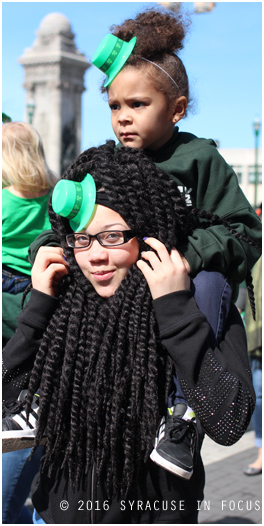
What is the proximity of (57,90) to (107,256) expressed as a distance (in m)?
34.3

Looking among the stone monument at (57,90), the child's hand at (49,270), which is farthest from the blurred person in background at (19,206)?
the stone monument at (57,90)

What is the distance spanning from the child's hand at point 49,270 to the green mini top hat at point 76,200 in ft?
0.51

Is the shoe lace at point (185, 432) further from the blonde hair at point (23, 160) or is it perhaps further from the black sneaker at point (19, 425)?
the blonde hair at point (23, 160)

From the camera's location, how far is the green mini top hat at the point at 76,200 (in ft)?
6.03

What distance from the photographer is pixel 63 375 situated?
1854 mm

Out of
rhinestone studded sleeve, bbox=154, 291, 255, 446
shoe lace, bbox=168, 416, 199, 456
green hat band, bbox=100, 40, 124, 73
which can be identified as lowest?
shoe lace, bbox=168, 416, 199, 456

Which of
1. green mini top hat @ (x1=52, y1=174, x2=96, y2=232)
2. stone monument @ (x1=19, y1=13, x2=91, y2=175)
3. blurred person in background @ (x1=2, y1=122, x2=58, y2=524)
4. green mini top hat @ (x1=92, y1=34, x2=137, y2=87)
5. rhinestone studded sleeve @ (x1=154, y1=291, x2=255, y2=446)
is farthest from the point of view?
stone monument @ (x1=19, y1=13, x2=91, y2=175)

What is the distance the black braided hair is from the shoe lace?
2.2 inches

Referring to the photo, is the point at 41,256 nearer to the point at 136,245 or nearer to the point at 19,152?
the point at 136,245

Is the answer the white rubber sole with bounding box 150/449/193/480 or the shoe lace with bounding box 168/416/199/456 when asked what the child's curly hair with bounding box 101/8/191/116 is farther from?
the white rubber sole with bounding box 150/449/193/480

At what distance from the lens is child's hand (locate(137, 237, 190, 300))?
5.85 feet

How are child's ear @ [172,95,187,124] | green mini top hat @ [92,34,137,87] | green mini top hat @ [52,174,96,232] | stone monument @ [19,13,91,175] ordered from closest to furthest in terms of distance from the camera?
green mini top hat @ [52,174,96,232]
green mini top hat @ [92,34,137,87]
child's ear @ [172,95,187,124]
stone monument @ [19,13,91,175]

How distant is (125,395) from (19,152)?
231 centimetres

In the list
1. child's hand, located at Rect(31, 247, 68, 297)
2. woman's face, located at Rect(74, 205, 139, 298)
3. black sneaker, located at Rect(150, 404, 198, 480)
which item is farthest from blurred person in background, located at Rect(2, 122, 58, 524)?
black sneaker, located at Rect(150, 404, 198, 480)
